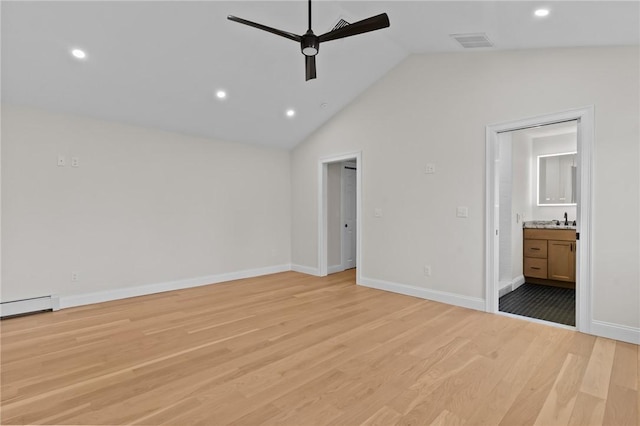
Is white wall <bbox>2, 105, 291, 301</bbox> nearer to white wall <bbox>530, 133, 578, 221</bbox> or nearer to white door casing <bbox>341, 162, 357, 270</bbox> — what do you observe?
white door casing <bbox>341, 162, 357, 270</bbox>

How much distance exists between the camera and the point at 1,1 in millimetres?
2658

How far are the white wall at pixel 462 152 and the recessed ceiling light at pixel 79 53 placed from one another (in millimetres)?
3515

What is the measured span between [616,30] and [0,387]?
5.48 meters

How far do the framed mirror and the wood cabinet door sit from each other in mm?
1121

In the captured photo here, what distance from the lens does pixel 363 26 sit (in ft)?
8.05

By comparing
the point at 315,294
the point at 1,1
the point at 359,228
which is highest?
the point at 1,1

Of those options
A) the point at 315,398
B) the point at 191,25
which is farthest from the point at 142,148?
the point at 315,398

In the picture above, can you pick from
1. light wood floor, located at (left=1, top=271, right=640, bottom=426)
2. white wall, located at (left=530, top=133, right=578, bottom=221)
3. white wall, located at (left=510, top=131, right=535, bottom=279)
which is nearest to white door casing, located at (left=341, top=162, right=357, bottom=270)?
light wood floor, located at (left=1, top=271, right=640, bottom=426)

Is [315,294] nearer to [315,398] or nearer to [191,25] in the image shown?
[315,398]

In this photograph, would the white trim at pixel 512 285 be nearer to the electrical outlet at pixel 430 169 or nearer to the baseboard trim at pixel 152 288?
the electrical outlet at pixel 430 169

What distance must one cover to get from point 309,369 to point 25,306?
11.8 feet

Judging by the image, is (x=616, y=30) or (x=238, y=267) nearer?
(x=616, y=30)

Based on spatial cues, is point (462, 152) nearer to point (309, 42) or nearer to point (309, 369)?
point (309, 42)

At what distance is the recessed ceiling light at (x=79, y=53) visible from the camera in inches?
127
